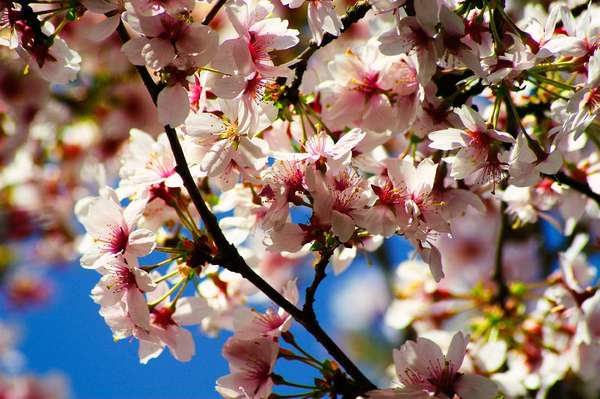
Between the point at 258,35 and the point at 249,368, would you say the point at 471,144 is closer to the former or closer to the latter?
the point at 258,35

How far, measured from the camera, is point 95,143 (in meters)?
3.54

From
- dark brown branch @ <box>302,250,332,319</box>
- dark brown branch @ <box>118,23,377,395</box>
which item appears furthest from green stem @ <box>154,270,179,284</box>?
dark brown branch @ <box>302,250,332,319</box>

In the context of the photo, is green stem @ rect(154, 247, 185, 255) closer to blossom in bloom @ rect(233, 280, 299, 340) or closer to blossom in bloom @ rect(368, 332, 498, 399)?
blossom in bloom @ rect(233, 280, 299, 340)

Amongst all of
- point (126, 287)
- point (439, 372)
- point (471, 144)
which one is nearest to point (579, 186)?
point (471, 144)

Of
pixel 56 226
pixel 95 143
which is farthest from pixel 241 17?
pixel 56 226

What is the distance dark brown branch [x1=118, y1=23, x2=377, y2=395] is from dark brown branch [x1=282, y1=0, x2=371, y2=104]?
28 cm

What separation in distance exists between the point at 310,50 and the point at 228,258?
0.42m

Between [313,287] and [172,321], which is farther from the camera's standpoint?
[172,321]

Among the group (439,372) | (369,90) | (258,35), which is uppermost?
(258,35)

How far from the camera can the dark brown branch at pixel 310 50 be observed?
4.83 feet

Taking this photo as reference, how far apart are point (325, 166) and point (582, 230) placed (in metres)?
1.78

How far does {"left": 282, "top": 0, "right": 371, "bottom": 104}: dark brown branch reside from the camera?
4.83ft

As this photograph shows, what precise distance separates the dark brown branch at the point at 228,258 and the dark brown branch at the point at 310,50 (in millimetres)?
280

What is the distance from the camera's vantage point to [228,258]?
135 centimetres
